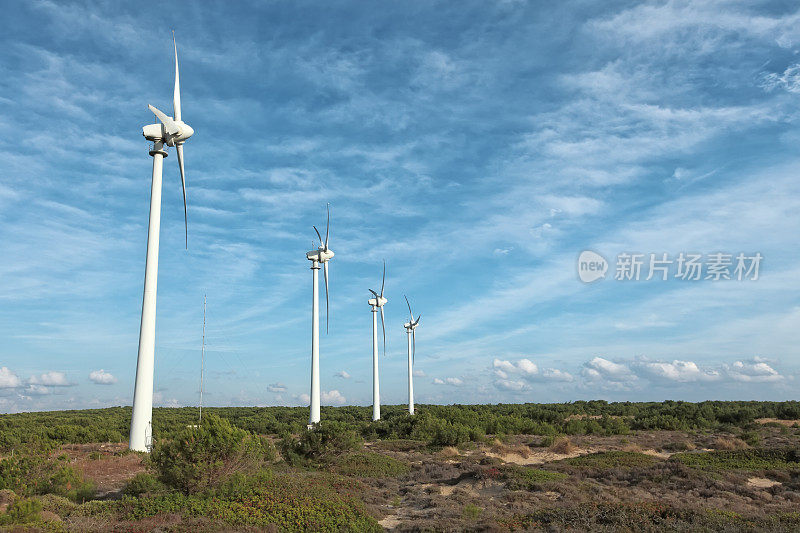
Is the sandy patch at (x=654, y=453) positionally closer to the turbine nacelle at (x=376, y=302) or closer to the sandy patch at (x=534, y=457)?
the sandy patch at (x=534, y=457)

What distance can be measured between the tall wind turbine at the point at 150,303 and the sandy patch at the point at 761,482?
3253 cm

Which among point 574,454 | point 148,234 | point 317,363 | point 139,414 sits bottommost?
point 574,454

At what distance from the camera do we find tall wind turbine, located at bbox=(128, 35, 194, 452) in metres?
31.9

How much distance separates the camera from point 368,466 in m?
32.4

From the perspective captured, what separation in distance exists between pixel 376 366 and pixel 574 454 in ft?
106

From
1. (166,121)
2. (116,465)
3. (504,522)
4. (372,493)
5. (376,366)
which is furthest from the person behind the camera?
(376,366)

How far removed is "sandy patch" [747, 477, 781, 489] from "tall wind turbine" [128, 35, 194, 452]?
107 feet

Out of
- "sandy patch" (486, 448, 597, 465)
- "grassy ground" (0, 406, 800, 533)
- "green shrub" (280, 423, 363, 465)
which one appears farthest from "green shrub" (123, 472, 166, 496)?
"sandy patch" (486, 448, 597, 465)

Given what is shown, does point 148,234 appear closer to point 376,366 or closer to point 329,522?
point 329,522

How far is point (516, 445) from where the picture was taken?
4812 cm

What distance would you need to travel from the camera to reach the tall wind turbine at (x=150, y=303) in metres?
31.9

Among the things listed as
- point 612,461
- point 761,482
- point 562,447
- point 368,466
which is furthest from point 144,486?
point 562,447

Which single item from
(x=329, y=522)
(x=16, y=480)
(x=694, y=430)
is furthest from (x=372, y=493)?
(x=694, y=430)

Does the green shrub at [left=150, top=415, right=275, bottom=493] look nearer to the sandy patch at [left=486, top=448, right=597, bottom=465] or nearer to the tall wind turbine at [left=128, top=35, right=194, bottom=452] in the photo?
the tall wind turbine at [left=128, top=35, right=194, bottom=452]
